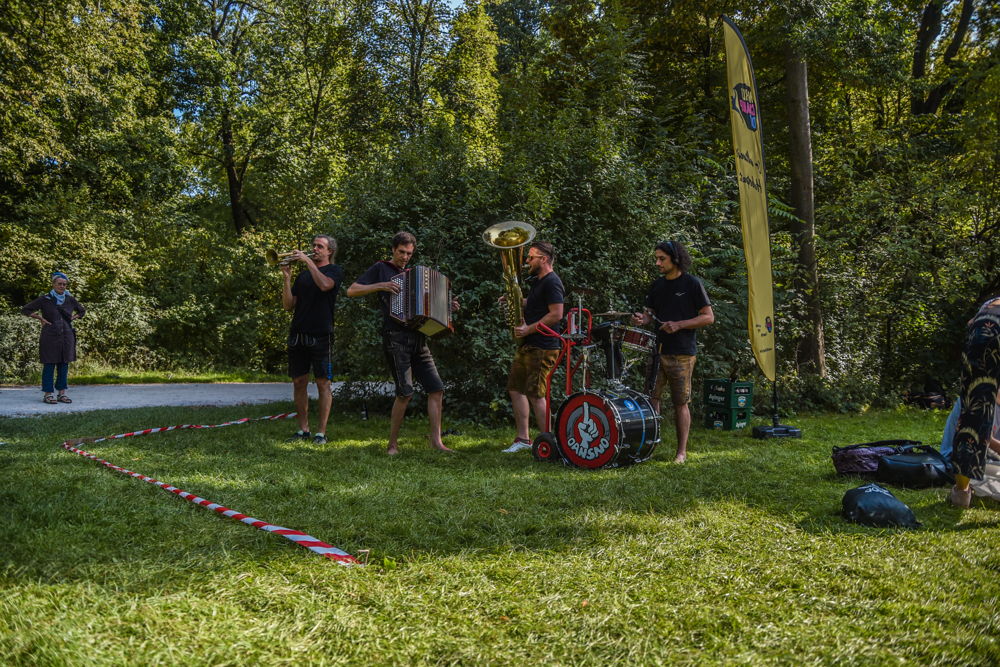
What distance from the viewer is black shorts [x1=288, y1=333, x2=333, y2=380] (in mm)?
6750

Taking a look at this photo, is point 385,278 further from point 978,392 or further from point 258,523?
point 978,392

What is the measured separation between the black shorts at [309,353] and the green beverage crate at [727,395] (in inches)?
186

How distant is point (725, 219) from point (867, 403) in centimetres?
388

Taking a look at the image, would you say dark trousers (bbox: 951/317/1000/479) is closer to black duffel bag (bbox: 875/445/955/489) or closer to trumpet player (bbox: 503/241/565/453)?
black duffel bag (bbox: 875/445/955/489)

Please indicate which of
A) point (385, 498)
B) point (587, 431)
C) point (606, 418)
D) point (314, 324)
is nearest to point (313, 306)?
point (314, 324)

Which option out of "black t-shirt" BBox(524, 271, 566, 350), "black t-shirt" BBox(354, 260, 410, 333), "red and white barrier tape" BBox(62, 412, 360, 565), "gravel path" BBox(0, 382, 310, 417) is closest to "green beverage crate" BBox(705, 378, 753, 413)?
"black t-shirt" BBox(524, 271, 566, 350)

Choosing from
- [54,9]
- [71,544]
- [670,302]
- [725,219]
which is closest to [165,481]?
[71,544]

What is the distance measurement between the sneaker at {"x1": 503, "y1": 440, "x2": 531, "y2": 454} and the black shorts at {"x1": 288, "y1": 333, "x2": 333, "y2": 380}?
74.4 inches

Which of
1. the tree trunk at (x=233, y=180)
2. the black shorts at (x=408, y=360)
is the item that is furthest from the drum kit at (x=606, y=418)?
the tree trunk at (x=233, y=180)

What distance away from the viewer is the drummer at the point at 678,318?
247 inches

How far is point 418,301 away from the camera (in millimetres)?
6293

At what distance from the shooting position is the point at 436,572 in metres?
3.12

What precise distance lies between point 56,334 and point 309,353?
6.32 metres

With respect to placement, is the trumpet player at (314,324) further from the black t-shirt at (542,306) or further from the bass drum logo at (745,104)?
the bass drum logo at (745,104)
